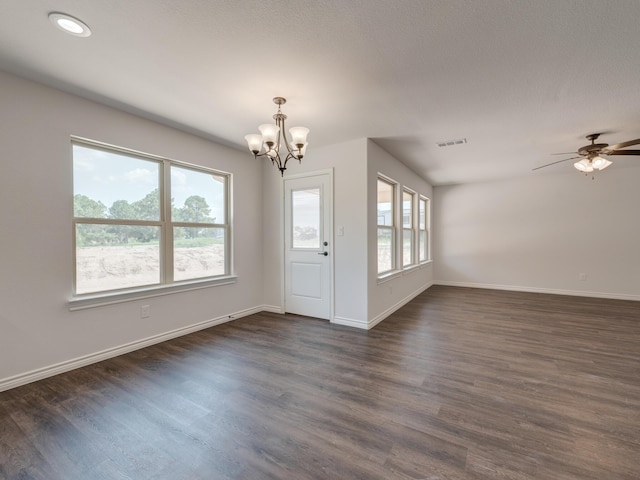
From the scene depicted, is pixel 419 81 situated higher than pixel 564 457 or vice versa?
pixel 419 81

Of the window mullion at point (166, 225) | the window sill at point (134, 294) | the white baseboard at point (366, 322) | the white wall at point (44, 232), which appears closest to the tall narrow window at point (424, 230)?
the white baseboard at point (366, 322)

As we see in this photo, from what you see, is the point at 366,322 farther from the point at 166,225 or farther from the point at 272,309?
the point at 166,225

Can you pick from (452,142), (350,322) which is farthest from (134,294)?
(452,142)

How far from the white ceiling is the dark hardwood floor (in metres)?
2.46

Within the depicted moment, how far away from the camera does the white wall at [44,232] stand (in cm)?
230

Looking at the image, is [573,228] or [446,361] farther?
[573,228]

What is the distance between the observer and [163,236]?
3.39m

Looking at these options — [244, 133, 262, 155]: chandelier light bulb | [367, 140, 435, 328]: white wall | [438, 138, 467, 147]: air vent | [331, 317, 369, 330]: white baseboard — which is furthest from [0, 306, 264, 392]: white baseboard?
[438, 138, 467, 147]: air vent

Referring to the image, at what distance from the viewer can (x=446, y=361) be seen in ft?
9.19

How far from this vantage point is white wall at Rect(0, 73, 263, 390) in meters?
2.30

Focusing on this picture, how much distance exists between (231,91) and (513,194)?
6.30 meters

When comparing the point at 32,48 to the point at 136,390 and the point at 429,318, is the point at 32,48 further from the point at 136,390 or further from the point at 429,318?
the point at 429,318

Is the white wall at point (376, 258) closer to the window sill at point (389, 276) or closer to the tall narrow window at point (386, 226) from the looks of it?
the window sill at point (389, 276)

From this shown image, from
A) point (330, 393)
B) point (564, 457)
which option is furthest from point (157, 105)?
point (564, 457)
